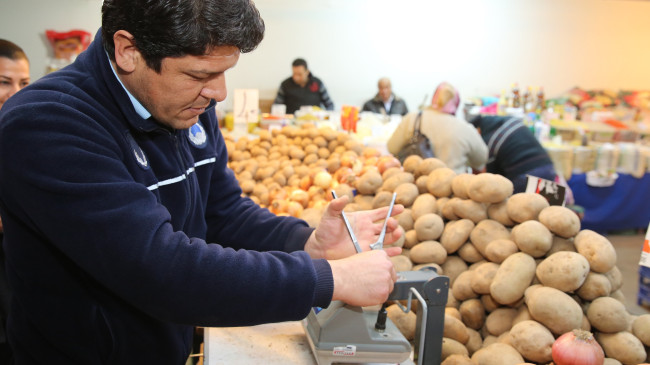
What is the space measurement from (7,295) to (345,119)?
11.6 ft

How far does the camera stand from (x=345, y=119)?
5.22 m

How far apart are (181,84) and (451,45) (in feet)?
32.0

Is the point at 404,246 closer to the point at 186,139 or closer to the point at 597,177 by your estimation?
the point at 186,139

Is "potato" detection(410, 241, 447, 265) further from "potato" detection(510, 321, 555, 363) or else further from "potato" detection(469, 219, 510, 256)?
"potato" detection(510, 321, 555, 363)

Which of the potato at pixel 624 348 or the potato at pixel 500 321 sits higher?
the potato at pixel 624 348

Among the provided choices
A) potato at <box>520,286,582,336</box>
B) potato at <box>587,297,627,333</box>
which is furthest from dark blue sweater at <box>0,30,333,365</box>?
potato at <box>587,297,627,333</box>

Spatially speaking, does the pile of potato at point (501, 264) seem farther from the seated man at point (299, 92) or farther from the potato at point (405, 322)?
the seated man at point (299, 92)

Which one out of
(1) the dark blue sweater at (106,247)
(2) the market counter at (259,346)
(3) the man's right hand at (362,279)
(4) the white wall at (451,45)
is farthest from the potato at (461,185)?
(4) the white wall at (451,45)

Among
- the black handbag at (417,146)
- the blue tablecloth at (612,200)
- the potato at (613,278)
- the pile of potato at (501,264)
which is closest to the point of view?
the pile of potato at (501,264)

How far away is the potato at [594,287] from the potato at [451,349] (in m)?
0.55

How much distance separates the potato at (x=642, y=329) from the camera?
1.89m

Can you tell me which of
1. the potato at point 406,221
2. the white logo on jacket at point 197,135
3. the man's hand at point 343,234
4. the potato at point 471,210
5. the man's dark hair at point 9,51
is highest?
the man's dark hair at point 9,51

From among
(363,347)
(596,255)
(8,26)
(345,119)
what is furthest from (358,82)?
(363,347)

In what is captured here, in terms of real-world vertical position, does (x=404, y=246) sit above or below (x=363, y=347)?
below
